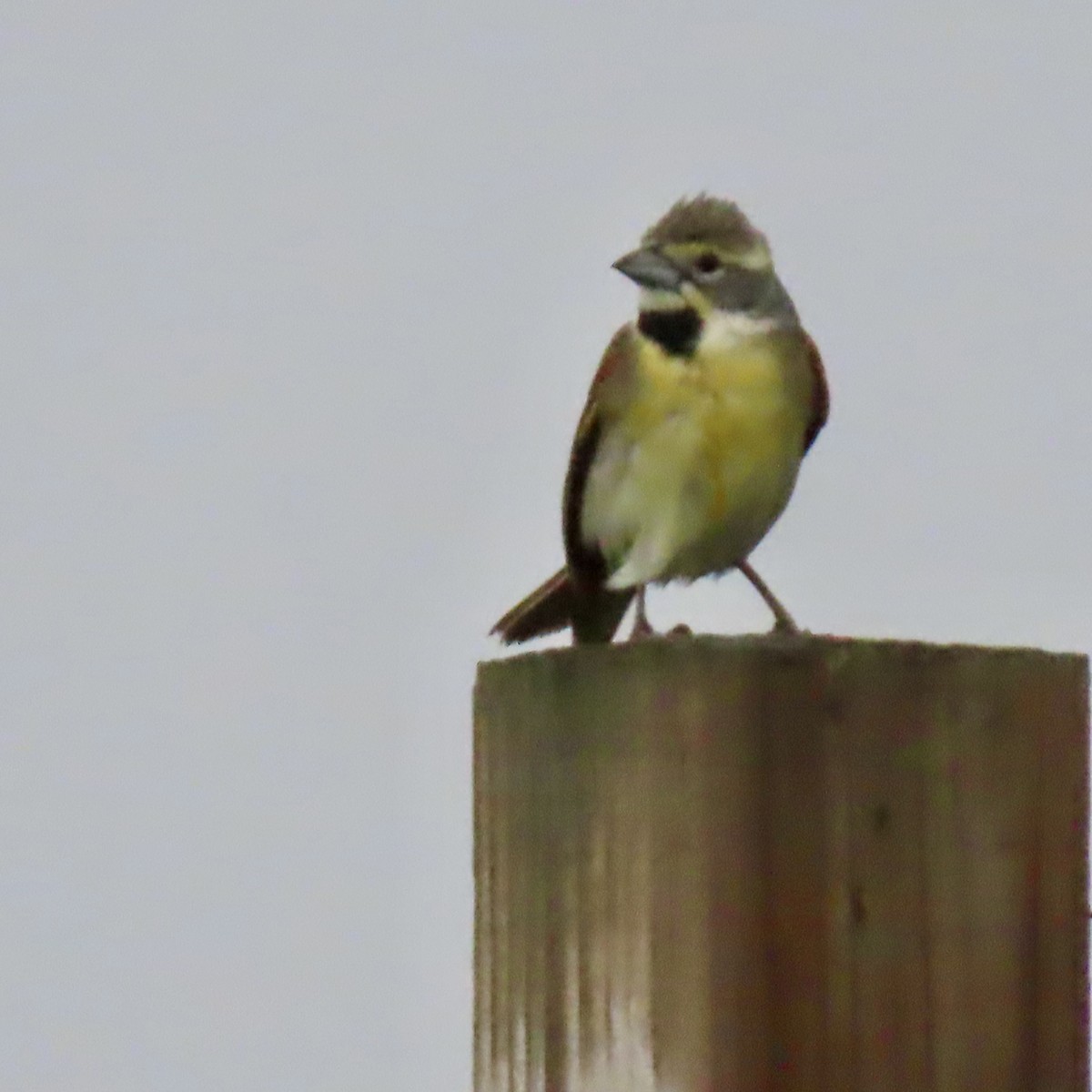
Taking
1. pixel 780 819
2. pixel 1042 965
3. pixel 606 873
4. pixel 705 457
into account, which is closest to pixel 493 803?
pixel 606 873

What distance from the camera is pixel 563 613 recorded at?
6.64 m

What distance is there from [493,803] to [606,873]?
0.99ft

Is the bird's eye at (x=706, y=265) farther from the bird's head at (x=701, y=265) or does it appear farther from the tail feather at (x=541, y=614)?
the tail feather at (x=541, y=614)

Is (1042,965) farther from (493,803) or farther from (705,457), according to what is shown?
(705,457)

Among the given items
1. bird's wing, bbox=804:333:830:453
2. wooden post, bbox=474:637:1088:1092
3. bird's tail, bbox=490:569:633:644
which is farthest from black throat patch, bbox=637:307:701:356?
wooden post, bbox=474:637:1088:1092

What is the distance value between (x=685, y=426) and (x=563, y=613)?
0.61 m

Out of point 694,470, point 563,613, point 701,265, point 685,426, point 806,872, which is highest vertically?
point 701,265

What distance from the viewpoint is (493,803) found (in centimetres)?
347

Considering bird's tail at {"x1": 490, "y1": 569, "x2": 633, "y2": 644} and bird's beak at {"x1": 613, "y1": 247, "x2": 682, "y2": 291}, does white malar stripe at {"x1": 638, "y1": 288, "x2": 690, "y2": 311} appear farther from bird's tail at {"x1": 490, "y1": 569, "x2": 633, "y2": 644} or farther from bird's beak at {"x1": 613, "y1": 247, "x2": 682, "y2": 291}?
bird's tail at {"x1": 490, "y1": 569, "x2": 633, "y2": 644}

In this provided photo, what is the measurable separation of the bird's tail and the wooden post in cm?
311

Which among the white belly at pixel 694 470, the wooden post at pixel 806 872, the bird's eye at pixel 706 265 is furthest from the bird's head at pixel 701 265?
the wooden post at pixel 806 872

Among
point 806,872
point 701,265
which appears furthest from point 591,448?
point 806,872

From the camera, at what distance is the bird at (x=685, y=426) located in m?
6.56

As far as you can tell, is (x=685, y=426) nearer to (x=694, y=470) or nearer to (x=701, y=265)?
(x=694, y=470)
